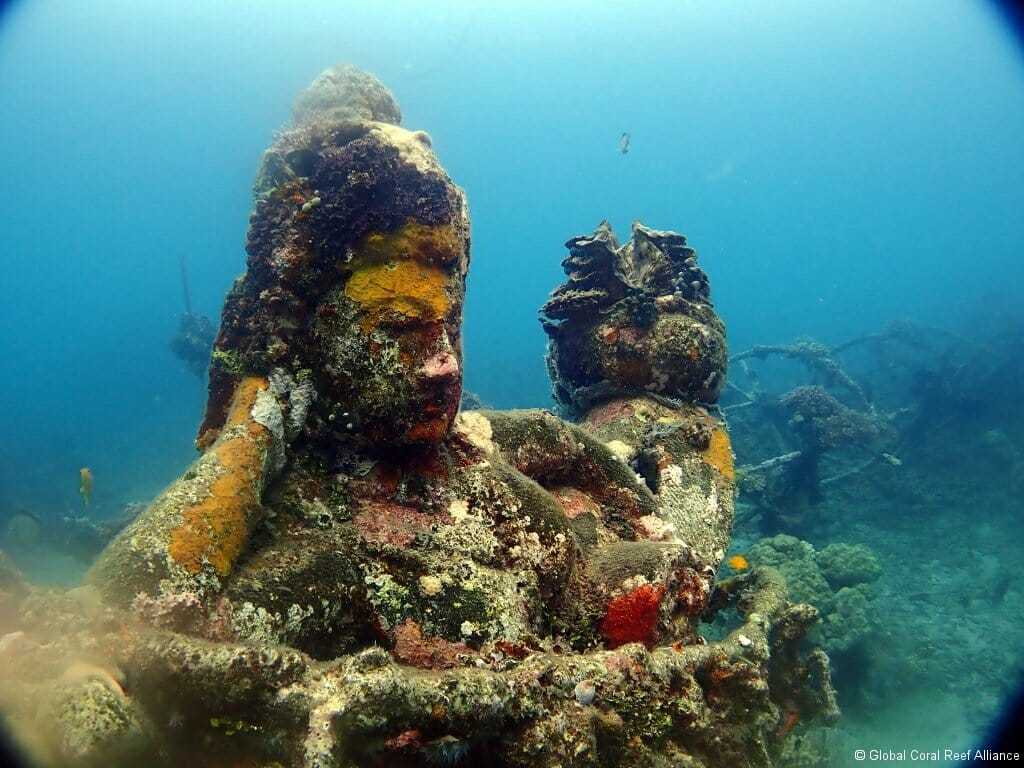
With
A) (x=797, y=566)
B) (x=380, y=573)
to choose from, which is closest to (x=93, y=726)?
(x=380, y=573)

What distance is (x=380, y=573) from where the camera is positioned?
380 centimetres

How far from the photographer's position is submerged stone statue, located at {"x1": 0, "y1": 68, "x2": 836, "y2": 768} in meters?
2.49

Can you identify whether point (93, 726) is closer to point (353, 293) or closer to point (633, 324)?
point (353, 293)

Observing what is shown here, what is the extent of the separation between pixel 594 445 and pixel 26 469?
137ft

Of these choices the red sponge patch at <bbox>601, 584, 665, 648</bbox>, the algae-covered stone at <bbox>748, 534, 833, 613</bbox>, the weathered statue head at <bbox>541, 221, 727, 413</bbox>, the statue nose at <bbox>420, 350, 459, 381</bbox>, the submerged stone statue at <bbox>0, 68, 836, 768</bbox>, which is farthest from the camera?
the algae-covered stone at <bbox>748, 534, 833, 613</bbox>

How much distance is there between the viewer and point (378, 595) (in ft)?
12.2

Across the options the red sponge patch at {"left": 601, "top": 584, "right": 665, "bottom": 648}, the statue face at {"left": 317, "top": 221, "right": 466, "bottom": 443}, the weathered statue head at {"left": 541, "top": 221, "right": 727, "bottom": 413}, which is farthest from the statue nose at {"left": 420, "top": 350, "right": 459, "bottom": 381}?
the weathered statue head at {"left": 541, "top": 221, "right": 727, "bottom": 413}

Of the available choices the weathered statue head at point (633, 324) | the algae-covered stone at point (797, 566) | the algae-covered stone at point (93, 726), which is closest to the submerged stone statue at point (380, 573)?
the algae-covered stone at point (93, 726)

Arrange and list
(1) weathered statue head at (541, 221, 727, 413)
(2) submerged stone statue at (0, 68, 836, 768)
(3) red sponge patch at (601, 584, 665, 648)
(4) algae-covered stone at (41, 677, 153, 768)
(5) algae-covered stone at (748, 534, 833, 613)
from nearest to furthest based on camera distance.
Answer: (4) algae-covered stone at (41, 677, 153, 768) → (2) submerged stone statue at (0, 68, 836, 768) → (3) red sponge patch at (601, 584, 665, 648) → (1) weathered statue head at (541, 221, 727, 413) → (5) algae-covered stone at (748, 534, 833, 613)

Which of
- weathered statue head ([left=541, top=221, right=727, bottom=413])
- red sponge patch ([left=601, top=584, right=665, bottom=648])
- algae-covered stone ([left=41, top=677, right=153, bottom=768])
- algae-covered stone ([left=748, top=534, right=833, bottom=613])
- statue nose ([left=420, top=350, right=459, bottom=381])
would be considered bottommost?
algae-covered stone ([left=41, top=677, right=153, bottom=768])

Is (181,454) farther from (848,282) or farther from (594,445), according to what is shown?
(848,282)

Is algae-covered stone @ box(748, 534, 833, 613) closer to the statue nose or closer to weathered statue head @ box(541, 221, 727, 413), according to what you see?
weathered statue head @ box(541, 221, 727, 413)

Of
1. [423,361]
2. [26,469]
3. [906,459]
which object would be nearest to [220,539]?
[423,361]

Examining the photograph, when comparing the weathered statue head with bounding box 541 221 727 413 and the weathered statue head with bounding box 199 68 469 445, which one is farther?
the weathered statue head with bounding box 541 221 727 413
